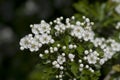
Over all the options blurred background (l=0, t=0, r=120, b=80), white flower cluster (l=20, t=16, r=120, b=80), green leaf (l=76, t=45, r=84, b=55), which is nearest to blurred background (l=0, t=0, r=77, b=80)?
blurred background (l=0, t=0, r=120, b=80)

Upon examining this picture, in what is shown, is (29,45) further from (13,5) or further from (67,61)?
(13,5)

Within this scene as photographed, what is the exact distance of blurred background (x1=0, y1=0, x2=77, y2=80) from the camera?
5785mm

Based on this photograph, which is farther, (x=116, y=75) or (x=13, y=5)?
(x=13, y=5)

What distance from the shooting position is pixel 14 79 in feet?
19.2

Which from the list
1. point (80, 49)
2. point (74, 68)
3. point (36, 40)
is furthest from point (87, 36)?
point (36, 40)

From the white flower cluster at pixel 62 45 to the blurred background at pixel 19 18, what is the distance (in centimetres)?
226

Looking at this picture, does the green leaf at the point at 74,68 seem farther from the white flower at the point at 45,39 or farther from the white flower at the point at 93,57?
the white flower at the point at 45,39

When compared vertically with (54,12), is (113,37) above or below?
below

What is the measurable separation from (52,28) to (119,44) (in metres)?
0.70

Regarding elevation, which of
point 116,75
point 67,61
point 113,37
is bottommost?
point 67,61

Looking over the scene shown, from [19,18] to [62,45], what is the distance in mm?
2596

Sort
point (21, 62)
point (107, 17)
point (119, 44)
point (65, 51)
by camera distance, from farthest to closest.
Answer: point (21, 62) < point (107, 17) < point (119, 44) < point (65, 51)

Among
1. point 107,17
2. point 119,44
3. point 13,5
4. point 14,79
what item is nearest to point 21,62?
point 14,79

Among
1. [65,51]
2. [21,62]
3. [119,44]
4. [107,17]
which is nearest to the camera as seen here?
[65,51]
